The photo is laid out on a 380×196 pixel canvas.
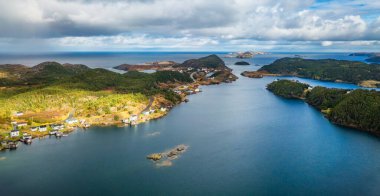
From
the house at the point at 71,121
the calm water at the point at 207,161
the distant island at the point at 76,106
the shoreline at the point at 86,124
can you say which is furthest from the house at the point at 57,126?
the calm water at the point at 207,161

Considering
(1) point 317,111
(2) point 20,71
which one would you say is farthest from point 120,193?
(2) point 20,71

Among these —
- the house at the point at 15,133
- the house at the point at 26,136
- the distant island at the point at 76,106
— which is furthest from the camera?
the distant island at the point at 76,106

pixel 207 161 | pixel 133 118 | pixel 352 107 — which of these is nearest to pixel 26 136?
pixel 133 118

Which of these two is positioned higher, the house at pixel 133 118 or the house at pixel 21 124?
the house at pixel 21 124

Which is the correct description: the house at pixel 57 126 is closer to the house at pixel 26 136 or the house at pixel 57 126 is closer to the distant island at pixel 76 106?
the distant island at pixel 76 106

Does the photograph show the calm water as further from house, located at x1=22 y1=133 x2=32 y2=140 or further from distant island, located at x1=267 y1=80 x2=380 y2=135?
distant island, located at x1=267 y1=80 x2=380 y2=135

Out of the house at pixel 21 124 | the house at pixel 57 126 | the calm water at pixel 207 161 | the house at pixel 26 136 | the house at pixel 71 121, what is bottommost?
the calm water at pixel 207 161

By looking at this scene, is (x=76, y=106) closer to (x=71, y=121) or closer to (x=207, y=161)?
(x=71, y=121)

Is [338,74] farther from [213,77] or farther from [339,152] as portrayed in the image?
[339,152]

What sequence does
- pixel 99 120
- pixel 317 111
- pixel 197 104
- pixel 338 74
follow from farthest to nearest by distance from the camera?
pixel 338 74 → pixel 197 104 → pixel 317 111 → pixel 99 120
